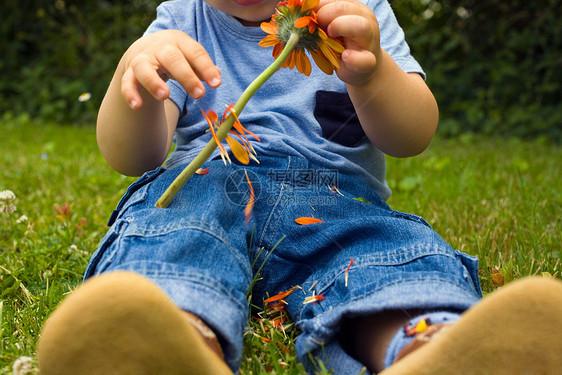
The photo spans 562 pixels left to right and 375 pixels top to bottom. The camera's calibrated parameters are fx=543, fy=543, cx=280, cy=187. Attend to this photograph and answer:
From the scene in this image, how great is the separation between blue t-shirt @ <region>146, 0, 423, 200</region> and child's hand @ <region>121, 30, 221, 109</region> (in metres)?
0.29

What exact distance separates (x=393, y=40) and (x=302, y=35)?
1.35ft

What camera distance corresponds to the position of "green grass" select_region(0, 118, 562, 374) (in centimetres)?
92

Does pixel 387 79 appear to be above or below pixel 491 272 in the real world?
above

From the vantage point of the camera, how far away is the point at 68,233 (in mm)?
1351

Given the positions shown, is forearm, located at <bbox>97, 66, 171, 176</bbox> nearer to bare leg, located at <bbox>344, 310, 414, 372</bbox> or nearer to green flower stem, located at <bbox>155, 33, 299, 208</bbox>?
green flower stem, located at <bbox>155, 33, 299, 208</bbox>

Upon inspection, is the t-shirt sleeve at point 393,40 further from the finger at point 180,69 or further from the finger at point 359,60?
the finger at point 180,69

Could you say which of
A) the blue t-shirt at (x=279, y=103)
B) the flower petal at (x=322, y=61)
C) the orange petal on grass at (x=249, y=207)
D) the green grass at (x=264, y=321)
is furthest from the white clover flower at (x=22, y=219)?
the flower petal at (x=322, y=61)

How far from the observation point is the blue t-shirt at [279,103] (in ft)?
3.59

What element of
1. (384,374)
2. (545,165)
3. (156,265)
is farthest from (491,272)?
(545,165)

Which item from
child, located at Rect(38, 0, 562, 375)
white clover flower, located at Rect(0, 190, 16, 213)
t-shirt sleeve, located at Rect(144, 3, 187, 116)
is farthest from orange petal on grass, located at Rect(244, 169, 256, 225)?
white clover flower, located at Rect(0, 190, 16, 213)

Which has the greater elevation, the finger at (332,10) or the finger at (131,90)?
the finger at (332,10)

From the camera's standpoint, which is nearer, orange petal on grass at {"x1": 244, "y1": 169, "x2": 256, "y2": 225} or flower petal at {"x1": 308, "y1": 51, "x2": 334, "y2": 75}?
flower petal at {"x1": 308, "y1": 51, "x2": 334, "y2": 75}

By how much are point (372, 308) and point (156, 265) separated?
302 mm

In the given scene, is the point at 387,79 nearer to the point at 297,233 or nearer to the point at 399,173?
the point at 297,233
